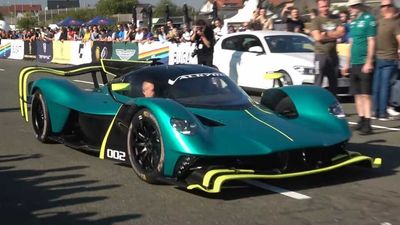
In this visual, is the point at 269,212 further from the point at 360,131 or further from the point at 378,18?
the point at 378,18

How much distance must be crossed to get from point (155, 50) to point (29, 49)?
12.1 m

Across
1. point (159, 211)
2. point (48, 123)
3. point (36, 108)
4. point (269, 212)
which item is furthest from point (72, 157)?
point (269, 212)

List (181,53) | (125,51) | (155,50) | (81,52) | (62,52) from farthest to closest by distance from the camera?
(62,52), (81,52), (125,51), (155,50), (181,53)

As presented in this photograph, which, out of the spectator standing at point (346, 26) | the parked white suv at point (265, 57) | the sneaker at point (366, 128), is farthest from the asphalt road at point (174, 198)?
the spectator standing at point (346, 26)

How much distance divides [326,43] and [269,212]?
5128mm

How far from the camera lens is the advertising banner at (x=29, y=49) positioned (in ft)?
99.5

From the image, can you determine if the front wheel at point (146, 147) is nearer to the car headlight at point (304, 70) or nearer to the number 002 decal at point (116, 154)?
the number 002 decal at point (116, 154)

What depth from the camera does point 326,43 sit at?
930 centimetres

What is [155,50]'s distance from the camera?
21.1 m

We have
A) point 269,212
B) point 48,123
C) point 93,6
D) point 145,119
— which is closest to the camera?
point 269,212

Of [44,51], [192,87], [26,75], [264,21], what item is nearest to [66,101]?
[26,75]

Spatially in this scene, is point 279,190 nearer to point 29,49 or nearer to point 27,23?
point 29,49

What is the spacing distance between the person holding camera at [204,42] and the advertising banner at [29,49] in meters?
18.9

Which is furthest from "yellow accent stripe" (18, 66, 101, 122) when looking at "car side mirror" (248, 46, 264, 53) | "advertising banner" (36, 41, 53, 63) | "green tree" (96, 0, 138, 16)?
"green tree" (96, 0, 138, 16)
